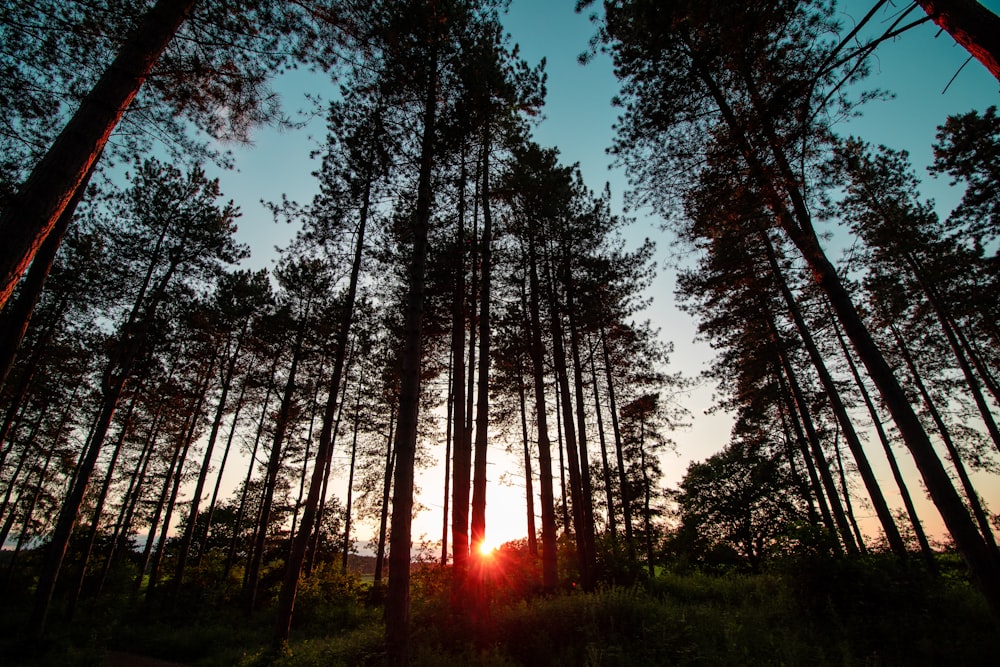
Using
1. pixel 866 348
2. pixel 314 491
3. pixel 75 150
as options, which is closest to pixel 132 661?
pixel 314 491

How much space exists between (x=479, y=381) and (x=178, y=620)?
17089 mm

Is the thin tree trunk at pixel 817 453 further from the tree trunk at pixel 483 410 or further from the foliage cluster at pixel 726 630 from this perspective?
the tree trunk at pixel 483 410

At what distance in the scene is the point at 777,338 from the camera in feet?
45.5

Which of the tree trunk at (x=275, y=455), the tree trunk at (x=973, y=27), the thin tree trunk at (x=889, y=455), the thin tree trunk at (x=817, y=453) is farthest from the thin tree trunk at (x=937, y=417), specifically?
the tree trunk at (x=275, y=455)

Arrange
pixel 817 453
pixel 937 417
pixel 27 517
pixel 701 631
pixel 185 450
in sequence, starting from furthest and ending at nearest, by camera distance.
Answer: pixel 27 517 < pixel 185 450 < pixel 937 417 < pixel 817 453 < pixel 701 631

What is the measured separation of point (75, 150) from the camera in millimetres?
3559

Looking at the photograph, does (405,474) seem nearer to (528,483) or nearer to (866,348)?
(866,348)

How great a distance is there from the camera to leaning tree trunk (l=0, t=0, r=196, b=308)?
308 cm

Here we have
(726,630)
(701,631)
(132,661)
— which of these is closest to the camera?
(726,630)

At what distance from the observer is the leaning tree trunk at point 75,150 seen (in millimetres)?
3078

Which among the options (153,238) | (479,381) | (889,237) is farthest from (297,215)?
(889,237)

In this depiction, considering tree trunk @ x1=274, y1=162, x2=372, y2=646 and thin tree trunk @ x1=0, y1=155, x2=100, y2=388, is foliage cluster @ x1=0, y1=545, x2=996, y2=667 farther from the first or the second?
thin tree trunk @ x1=0, y1=155, x2=100, y2=388

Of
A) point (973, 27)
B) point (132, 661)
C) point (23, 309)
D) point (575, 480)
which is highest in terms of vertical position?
point (973, 27)

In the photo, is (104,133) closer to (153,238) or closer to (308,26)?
(308,26)
